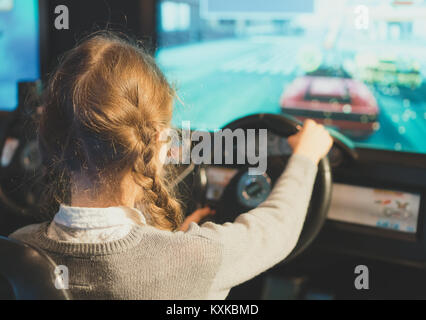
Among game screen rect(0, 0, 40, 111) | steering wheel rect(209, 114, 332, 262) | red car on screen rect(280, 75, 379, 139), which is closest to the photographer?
steering wheel rect(209, 114, 332, 262)

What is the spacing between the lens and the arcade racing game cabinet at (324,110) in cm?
157

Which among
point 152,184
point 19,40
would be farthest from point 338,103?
point 19,40

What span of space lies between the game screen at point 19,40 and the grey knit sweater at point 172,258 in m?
1.86

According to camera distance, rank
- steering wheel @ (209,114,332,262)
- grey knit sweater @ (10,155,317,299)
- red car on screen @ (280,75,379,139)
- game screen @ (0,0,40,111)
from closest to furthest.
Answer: grey knit sweater @ (10,155,317,299), steering wheel @ (209,114,332,262), red car on screen @ (280,75,379,139), game screen @ (0,0,40,111)

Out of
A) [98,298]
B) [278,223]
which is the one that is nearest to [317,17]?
[278,223]

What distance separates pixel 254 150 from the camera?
55.2 inches

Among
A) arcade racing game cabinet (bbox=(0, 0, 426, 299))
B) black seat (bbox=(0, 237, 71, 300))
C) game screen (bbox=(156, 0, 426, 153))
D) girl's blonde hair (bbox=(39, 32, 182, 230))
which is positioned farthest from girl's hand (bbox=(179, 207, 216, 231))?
black seat (bbox=(0, 237, 71, 300))

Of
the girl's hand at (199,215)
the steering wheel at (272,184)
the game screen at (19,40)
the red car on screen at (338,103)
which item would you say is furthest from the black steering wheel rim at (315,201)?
the game screen at (19,40)

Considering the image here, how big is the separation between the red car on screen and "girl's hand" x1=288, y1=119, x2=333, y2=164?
0.64 metres

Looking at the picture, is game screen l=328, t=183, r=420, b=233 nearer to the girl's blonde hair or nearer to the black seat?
the girl's blonde hair

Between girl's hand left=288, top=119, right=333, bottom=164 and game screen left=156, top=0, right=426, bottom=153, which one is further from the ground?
game screen left=156, top=0, right=426, bottom=153

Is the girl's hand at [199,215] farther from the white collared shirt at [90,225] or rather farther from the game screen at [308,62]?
the white collared shirt at [90,225]

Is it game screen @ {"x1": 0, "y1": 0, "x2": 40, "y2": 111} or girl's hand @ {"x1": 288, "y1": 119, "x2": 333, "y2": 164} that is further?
game screen @ {"x1": 0, "y1": 0, "x2": 40, "y2": 111}

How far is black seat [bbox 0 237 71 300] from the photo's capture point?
631 millimetres
